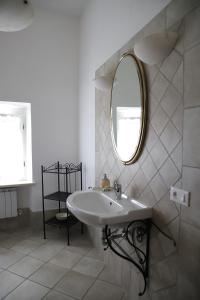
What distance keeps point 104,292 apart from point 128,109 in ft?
5.09

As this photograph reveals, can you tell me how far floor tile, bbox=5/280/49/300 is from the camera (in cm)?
173

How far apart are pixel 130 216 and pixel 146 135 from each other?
558 mm

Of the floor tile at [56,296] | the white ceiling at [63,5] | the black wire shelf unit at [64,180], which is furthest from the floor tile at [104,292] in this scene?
the white ceiling at [63,5]

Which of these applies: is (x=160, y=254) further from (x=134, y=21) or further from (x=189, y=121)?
(x=134, y=21)

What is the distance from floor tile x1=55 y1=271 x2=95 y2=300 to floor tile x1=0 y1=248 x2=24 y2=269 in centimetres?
62

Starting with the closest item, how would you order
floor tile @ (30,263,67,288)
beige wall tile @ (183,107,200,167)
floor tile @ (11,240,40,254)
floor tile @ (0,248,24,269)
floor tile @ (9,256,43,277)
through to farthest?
beige wall tile @ (183,107,200,167)
floor tile @ (30,263,67,288)
floor tile @ (9,256,43,277)
floor tile @ (0,248,24,269)
floor tile @ (11,240,40,254)

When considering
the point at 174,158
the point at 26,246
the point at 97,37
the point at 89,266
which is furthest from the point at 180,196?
the point at 26,246

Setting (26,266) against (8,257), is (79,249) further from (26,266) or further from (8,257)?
(8,257)

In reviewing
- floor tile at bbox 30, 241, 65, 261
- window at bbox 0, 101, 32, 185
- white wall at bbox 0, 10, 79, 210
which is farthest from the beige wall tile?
window at bbox 0, 101, 32, 185

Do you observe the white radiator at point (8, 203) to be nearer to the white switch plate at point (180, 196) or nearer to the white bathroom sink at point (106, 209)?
the white bathroom sink at point (106, 209)

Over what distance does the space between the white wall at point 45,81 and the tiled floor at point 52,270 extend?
0.62 metres

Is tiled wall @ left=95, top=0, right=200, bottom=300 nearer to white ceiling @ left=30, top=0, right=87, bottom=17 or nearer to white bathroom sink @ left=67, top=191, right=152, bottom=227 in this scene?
white bathroom sink @ left=67, top=191, right=152, bottom=227

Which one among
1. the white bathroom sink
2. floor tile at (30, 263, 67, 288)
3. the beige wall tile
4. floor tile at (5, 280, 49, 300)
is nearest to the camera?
the beige wall tile

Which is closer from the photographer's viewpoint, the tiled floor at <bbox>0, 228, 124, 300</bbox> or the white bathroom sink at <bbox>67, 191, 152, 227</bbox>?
the white bathroom sink at <bbox>67, 191, 152, 227</bbox>
